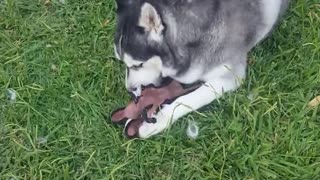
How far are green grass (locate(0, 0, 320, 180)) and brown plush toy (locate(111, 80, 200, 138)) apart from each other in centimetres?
6

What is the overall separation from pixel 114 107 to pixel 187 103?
345 mm

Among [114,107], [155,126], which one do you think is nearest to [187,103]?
[155,126]

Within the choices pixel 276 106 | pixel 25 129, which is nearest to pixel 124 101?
pixel 25 129

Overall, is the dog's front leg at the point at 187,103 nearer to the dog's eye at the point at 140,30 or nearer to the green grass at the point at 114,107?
the green grass at the point at 114,107

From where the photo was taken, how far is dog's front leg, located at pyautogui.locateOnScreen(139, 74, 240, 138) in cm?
275

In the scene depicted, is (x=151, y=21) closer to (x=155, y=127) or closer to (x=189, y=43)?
(x=189, y=43)

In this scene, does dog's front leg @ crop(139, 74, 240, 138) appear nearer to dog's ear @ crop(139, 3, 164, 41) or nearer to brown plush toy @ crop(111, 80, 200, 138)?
brown plush toy @ crop(111, 80, 200, 138)

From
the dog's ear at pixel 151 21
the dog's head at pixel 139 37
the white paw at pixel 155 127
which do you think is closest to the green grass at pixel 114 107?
the white paw at pixel 155 127

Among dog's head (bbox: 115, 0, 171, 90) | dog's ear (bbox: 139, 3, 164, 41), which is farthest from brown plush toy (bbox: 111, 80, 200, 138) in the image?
dog's ear (bbox: 139, 3, 164, 41)

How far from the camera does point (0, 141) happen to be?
2816 mm

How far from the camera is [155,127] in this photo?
2.75m

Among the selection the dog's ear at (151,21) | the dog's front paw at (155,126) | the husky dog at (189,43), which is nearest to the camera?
the dog's ear at (151,21)

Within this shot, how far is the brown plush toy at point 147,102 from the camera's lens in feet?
9.28

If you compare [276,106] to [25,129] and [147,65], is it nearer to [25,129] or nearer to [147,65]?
[147,65]
